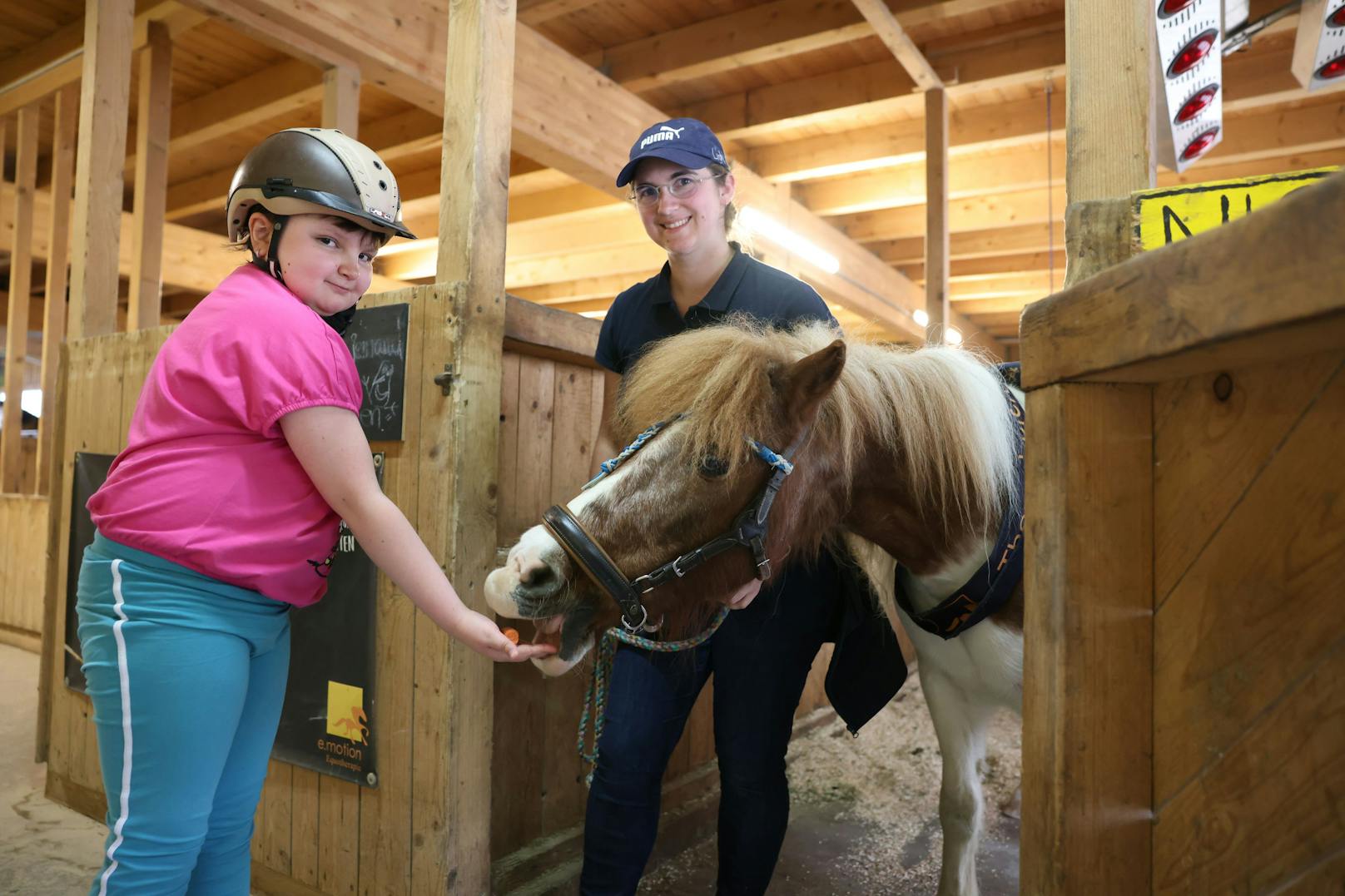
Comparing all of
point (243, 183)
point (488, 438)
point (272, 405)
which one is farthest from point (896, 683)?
point (243, 183)

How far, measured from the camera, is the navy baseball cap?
165 cm

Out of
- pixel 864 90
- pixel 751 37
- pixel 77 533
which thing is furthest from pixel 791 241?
pixel 77 533

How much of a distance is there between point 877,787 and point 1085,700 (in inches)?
102

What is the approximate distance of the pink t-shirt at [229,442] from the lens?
1.09 meters

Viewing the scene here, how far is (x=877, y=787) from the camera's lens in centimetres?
302

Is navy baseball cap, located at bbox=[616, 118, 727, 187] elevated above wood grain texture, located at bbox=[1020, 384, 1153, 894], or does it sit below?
above

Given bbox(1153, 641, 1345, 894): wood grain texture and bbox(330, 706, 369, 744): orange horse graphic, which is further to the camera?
bbox(330, 706, 369, 744): orange horse graphic

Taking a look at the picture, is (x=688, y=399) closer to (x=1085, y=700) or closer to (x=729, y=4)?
(x=1085, y=700)

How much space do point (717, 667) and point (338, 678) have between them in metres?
0.92

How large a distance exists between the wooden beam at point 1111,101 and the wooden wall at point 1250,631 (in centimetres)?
28

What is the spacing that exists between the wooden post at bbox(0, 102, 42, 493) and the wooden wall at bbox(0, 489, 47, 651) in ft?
0.88

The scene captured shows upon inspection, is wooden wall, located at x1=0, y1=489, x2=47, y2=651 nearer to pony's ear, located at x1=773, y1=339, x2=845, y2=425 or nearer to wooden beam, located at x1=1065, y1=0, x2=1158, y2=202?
pony's ear, located at x1=773, y1=339, x2=845, y2=425

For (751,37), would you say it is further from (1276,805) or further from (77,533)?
(1276,805)

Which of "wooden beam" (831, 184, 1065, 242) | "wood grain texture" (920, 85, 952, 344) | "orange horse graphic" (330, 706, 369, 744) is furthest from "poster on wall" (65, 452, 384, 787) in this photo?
"wooden beam" (831, 184, 1065, 242)
